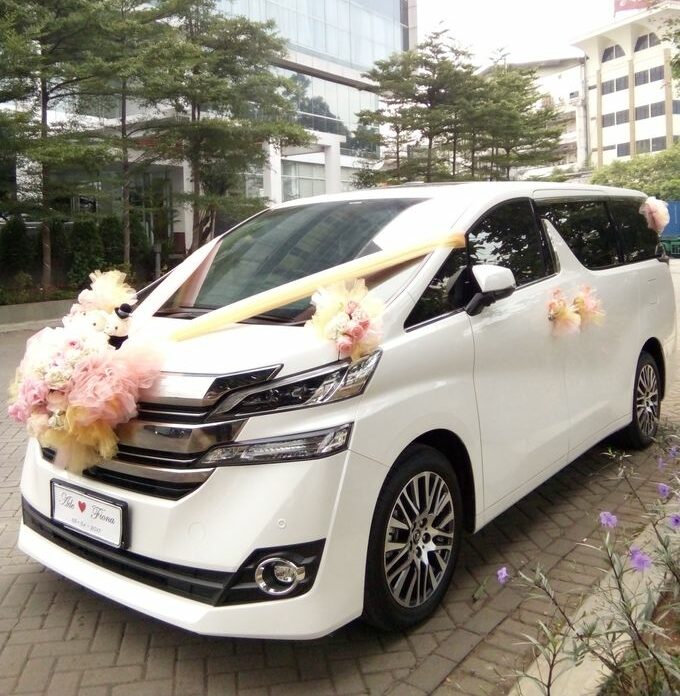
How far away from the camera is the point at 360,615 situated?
2.63 m

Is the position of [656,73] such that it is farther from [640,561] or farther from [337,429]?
[640,561]

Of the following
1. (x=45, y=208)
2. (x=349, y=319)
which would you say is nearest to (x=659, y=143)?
(x=45, y=208)

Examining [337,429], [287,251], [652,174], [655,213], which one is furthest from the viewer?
[652,174]

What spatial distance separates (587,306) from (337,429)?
2126mm

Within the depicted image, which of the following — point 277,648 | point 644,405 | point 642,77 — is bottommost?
point 277,648

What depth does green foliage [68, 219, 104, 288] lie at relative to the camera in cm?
1839

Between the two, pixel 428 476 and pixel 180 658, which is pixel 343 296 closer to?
pixel 428 476

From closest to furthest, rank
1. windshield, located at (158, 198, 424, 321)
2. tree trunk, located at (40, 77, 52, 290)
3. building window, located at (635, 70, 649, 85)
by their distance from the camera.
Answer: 1. windshield, located at (158, 198, 424, 321)
2. tree trunk, located at (40, 77, 52, 290)
3. building window, located at (635, 70, 649, 85)

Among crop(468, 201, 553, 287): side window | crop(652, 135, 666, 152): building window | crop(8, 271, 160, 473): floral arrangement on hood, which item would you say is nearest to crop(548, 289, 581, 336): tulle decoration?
crop(468, 201, 553, 287): side window

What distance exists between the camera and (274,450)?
8.02ft

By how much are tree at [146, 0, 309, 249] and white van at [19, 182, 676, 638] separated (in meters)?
15.9

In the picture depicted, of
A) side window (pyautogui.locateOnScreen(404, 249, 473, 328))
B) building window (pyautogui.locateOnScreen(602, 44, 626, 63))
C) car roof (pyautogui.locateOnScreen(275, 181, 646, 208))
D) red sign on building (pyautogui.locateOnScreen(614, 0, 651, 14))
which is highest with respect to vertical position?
red sign on building (pyautogui.locateOnScreen(614, 0, 651, 14))

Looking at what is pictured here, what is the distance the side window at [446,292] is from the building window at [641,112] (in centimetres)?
8996

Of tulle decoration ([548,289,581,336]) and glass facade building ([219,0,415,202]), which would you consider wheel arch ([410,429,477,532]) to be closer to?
tulle decoration ([548,289,581,336])
